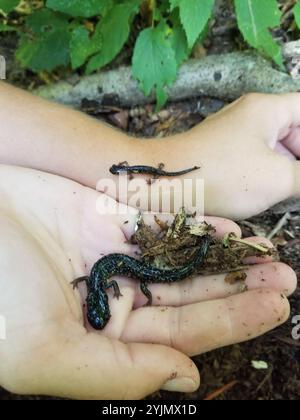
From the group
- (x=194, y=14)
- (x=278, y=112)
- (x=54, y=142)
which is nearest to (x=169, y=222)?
(x=54, y=142)

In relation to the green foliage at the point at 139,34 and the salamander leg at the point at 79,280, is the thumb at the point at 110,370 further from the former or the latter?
the green foliage at the point at 139,34

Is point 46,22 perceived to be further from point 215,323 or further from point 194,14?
point 215,323

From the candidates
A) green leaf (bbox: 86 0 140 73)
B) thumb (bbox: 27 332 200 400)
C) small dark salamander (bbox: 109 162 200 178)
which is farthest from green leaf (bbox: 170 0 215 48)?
thumb (bbox: 27 332 200 400)

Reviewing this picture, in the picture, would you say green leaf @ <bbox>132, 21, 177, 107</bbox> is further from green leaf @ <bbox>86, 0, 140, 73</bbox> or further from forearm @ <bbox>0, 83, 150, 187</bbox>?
forearm @ <bbox>0, 83, 150, 187</bbox>

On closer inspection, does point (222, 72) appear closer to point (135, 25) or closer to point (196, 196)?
point (135, 25)

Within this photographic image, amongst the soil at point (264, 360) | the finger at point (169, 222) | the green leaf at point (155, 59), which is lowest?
the soil at point (264, 360)

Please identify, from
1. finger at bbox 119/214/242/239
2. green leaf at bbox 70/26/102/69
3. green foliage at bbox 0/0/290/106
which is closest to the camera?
green foliage at bbox 0/0/290/106

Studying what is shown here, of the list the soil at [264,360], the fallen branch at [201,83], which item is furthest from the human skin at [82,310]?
the fallen branch at [201,83]
